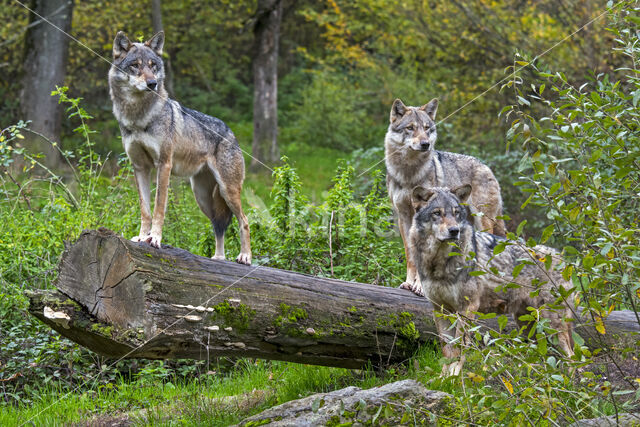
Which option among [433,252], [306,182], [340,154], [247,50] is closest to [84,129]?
[433,252]

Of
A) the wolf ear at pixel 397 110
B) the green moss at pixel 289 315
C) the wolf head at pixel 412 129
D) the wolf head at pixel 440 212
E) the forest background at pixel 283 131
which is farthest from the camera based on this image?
the wolf ear at pixel 397 110

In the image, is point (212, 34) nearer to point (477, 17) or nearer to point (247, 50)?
point (247, 50)

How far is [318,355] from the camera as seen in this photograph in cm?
638

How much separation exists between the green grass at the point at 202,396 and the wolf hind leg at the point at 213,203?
59.0 inches

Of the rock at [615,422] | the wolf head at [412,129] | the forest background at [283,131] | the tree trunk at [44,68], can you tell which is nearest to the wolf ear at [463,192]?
the forest background at [283,131]

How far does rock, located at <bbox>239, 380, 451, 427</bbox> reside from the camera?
16.4 ft

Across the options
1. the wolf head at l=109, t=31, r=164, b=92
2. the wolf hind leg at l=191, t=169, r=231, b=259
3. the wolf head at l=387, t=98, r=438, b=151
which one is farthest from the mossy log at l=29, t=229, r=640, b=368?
the wolf head at l=387, t=98, r=438, b=151

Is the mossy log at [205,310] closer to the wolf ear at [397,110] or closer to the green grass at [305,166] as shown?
the wolf ear at [397,110]

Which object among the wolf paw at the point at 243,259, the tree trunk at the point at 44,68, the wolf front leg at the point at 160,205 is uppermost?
the tree trunk at the point at 44,68

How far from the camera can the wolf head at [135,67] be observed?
22.1ft

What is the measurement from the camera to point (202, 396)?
6148 millimetres

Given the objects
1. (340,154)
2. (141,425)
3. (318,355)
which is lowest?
(141,425)

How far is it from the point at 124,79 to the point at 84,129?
210cm

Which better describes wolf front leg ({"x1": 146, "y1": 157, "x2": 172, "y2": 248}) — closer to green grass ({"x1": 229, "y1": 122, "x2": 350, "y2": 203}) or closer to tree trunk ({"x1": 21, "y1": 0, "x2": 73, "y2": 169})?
green grass ({"x1": 229, "y1": 122, "x2": 350, "y2": 203})
